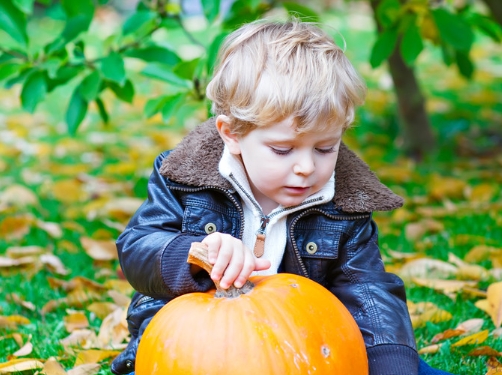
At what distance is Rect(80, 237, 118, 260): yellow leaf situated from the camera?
307cm

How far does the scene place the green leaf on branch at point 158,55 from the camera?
10.4 ft

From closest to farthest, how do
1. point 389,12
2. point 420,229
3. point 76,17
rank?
point 76,17 → point 389,12 → point 420,229

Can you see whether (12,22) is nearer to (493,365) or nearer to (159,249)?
(159,249)

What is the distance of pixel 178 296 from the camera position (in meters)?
1.85

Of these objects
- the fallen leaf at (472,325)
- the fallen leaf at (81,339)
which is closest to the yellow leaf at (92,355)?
the fallen leaf at (81,339)

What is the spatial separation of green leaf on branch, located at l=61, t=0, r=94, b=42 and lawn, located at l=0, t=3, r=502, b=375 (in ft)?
2.84

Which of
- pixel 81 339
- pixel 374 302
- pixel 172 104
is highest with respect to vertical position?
pixel 172 104

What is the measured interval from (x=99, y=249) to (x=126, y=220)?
0.51 metres

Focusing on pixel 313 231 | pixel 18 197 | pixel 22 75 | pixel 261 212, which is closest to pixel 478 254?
pixel 313 231

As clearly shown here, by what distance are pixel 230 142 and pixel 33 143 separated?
138 inches

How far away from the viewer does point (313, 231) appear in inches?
81.6

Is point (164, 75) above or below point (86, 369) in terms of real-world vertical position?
above

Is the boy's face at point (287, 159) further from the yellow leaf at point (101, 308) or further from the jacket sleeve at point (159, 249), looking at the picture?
the yellow leaf at point (101, 308)

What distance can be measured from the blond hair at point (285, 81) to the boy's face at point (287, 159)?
0.03 metres
